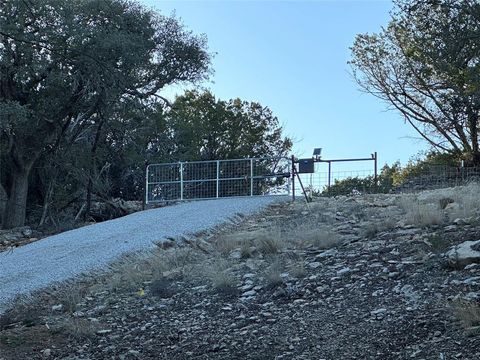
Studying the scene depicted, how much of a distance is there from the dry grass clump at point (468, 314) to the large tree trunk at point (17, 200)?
18.9 metres

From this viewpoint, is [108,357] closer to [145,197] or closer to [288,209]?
[288,209]

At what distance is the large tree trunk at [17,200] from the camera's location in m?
22.8

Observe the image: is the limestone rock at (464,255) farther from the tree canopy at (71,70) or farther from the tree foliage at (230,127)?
the tree foliage at (230,127)

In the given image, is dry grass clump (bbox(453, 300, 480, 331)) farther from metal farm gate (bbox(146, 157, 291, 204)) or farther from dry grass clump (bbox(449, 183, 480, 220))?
metal farm gate (bbox(146, 157, 291, 204))

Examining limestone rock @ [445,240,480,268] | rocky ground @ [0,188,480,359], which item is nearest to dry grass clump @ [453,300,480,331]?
rocky ground @ [0,188,480,359]

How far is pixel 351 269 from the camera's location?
888cm

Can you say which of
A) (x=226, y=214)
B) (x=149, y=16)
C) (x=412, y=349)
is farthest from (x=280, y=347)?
(x=149, y=16)

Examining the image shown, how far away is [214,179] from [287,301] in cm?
1240

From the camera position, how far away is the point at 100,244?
13453 mm

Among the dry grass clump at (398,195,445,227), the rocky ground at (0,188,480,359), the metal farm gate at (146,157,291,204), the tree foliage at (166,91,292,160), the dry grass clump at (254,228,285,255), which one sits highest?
the tree foliage at (166,91,292,160)

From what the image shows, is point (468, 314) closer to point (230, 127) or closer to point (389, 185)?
point (389, 185)

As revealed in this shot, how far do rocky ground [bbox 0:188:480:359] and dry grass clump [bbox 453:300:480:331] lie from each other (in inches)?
0.4

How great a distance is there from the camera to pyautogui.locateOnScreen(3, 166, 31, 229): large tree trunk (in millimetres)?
22766

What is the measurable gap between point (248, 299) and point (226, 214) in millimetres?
7514
